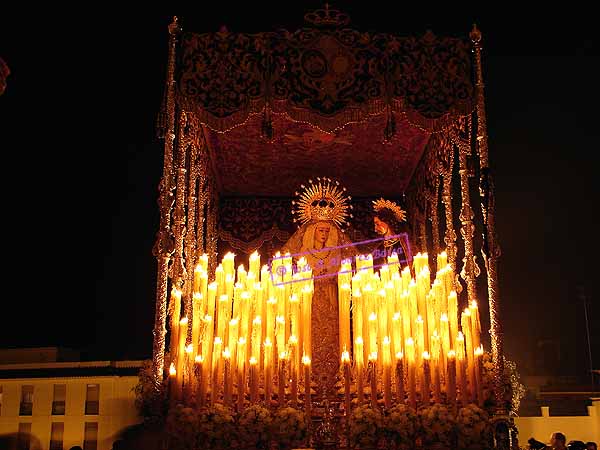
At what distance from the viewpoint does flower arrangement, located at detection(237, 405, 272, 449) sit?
4.95 m

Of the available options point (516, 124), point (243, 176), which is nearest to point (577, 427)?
point (516, 124)

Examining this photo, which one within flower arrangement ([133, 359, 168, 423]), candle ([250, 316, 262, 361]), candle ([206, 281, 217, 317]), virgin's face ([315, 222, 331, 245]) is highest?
virgin's face ([315, 222, 331, 245])

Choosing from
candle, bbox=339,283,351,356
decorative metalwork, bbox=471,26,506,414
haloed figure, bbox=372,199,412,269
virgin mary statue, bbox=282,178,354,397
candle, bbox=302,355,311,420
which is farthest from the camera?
haloed figure, bbox=372,199,412,269

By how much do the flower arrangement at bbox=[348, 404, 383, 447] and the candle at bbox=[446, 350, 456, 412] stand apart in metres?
0.61

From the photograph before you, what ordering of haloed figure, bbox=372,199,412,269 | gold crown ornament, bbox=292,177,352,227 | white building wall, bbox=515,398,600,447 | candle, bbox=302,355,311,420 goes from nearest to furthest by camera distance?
candle, bbox=302,355,311,420 → gold crown ornament, bbox=292,177,352,227 → haloed figure, bbox=372,199,412,269 → white building wall, bbox=515,398,600,447

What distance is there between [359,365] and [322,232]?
7.16 feet

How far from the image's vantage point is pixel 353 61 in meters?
6.09

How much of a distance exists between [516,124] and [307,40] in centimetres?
507

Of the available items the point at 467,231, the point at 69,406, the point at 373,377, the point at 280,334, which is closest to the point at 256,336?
the point at 280,334

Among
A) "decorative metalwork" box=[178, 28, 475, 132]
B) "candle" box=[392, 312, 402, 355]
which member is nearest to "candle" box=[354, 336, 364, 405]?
"candle" box=[392, 312, 402, 355]

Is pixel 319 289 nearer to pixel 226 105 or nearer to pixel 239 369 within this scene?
pixel 239 369

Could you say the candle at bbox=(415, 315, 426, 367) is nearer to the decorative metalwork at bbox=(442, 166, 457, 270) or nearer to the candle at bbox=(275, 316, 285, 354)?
the candle at bbox=(275, 316, 285, 354)

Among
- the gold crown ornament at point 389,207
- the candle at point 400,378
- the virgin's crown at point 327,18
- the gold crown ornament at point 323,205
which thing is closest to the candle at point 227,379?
the candle at point 400,378

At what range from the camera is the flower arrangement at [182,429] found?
4.94 meters
